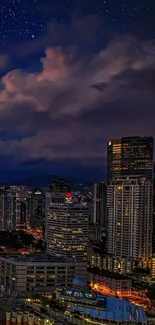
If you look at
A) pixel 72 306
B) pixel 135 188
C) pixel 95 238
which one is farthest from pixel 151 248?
pixel 72 306

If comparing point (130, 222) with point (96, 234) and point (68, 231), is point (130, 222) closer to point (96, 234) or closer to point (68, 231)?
point (68, 231)

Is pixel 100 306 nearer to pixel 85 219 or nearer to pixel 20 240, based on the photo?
pixel 85 219

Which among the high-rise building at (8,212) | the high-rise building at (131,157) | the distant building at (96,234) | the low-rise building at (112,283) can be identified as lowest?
the low-rise building at (112,283)

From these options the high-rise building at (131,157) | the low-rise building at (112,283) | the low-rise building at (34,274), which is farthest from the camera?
the high-rise building at (131,157)

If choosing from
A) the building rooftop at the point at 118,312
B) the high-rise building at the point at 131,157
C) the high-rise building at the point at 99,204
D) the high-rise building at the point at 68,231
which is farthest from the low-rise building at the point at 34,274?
the high-rise building at the point at 99,204

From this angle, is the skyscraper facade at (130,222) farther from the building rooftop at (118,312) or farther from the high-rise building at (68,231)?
Answer: the building rooftop at (118,312)

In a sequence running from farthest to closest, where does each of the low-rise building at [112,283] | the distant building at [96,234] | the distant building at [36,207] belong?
1. the distant building at [36,207]
2. the distant building at [96,234]
3. the low-rise building at [112,283]

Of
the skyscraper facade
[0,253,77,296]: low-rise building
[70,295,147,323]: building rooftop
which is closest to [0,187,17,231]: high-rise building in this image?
the skyscraper facade
